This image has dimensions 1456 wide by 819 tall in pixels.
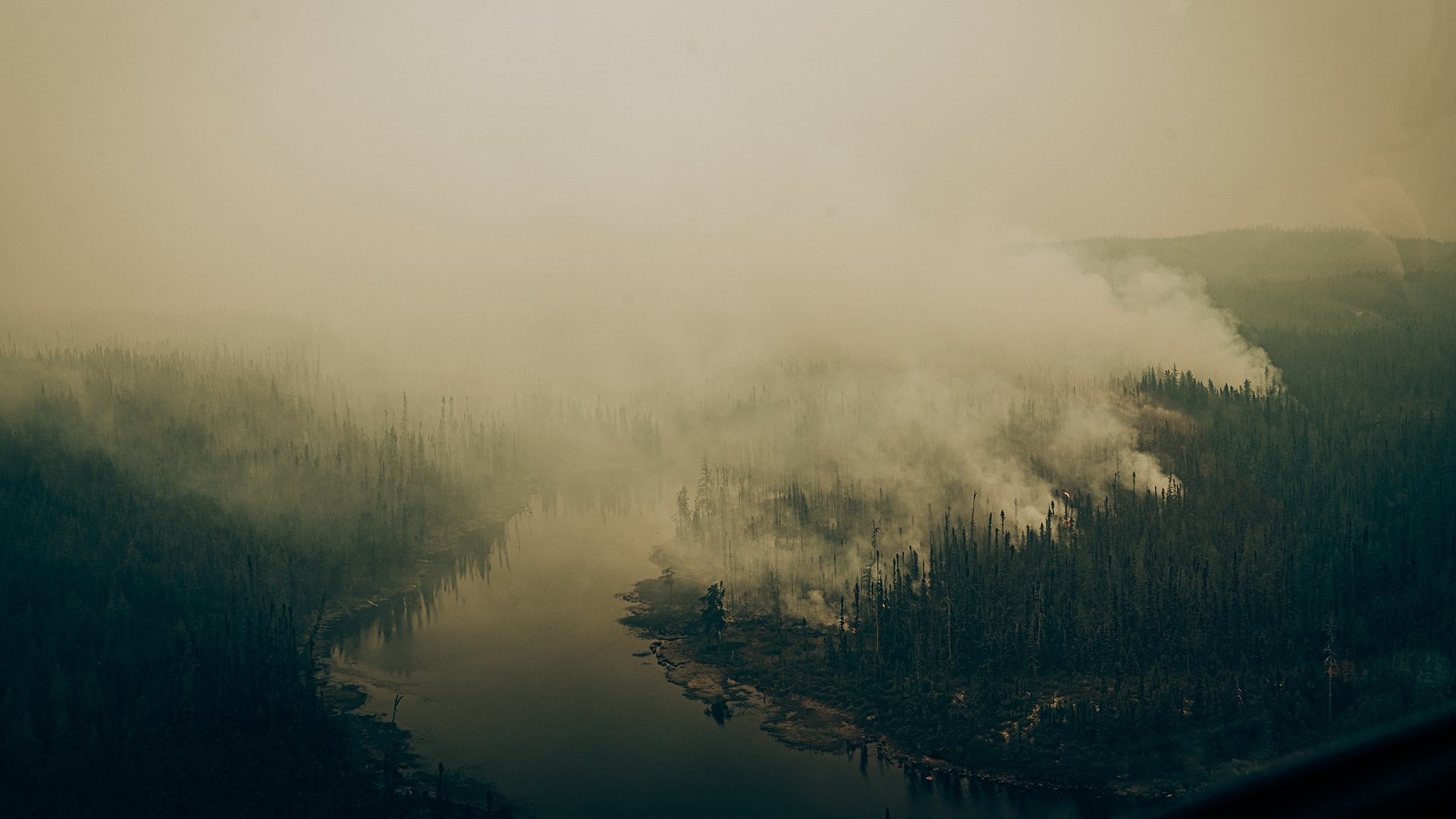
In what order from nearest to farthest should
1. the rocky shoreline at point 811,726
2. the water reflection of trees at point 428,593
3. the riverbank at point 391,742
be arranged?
1. the riverbank at point 391,742
2. the rocky shoreline at point 811,726
3. the water reflection of trees at point 428,593

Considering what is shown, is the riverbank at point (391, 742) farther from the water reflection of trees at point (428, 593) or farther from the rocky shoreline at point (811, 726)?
the rocky shoreline at point (811, 726)

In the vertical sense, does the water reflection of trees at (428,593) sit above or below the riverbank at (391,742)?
above

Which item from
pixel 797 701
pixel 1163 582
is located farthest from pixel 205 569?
pixel 1163 582

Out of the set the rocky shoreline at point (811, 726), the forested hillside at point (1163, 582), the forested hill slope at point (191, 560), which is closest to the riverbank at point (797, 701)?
the rocky shoreline at point (811, 726)

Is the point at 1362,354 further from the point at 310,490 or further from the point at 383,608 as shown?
the point at 310,490

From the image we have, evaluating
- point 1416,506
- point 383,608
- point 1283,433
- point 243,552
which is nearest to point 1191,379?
point 1283,433

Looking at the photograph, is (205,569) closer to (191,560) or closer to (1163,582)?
(191,560)
